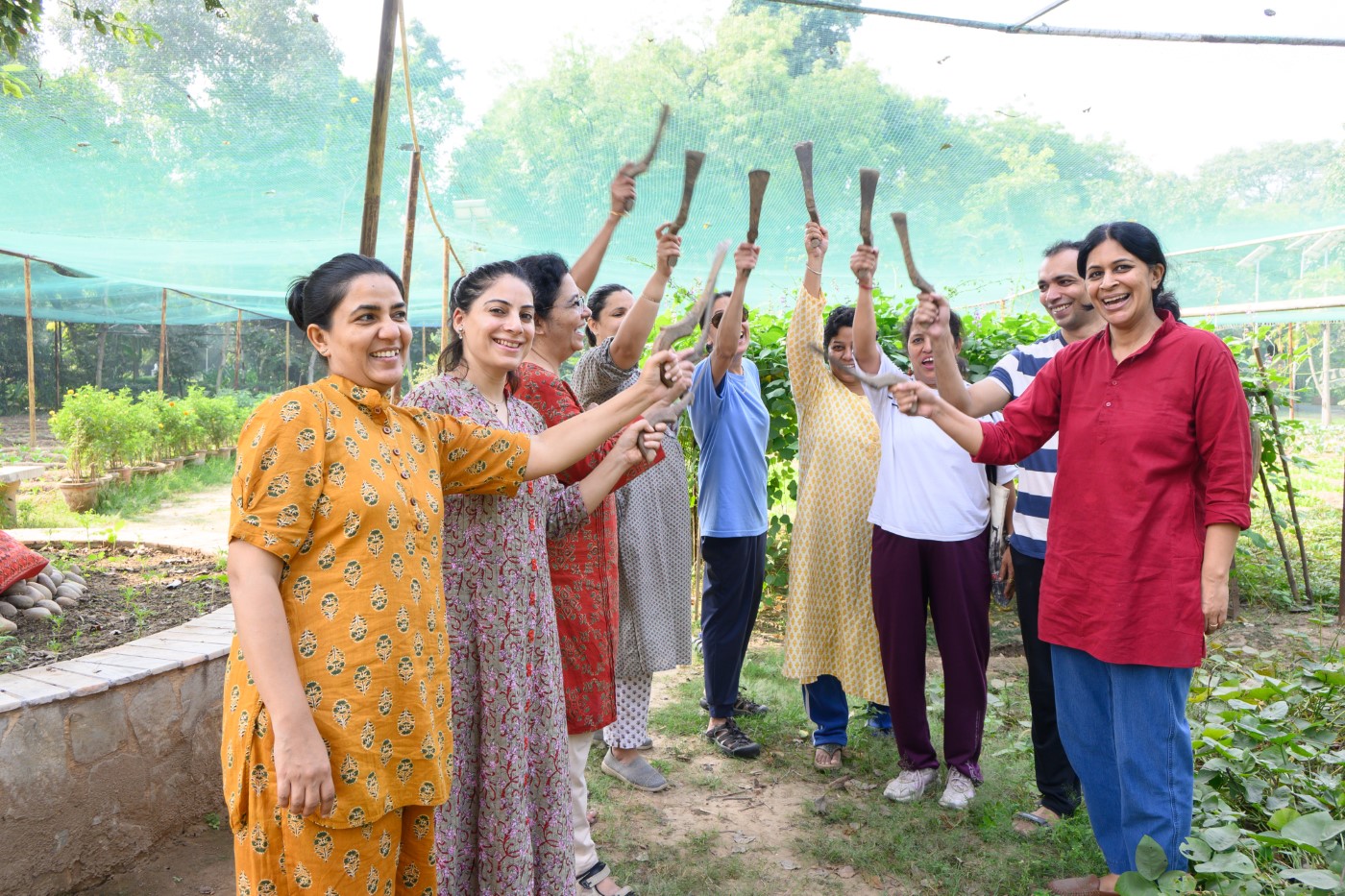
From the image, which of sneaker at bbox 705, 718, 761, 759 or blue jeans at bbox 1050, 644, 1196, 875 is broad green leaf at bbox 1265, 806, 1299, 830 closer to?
blue jeans at bbox 1050, 644, 1196, 875

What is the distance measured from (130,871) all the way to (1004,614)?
4337 mm

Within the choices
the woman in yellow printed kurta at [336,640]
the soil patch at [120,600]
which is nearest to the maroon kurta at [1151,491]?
the woman in yellow printed kurta at [336,640]

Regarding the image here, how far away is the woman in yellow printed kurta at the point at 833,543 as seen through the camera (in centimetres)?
340

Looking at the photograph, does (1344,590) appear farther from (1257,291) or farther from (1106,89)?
(1257,291)

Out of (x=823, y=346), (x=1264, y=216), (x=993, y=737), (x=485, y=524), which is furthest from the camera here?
(x=1264, y=216)

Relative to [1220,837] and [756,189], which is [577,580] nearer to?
[756,189]

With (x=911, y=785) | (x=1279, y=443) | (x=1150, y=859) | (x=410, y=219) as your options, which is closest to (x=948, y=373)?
(x=1150, y=859)

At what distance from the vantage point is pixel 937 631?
317 cm

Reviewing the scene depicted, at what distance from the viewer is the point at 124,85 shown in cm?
532

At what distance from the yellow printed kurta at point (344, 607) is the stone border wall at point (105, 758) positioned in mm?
1267

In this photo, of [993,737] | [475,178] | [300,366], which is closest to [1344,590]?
[993,737]

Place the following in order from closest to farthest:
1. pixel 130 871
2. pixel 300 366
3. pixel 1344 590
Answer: pixel 130 871
pixel 1344 590
pixel 300 366

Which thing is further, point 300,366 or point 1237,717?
point 300,366

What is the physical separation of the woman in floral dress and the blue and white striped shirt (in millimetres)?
1409
